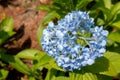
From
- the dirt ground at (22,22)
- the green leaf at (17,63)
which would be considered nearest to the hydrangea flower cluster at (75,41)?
the green leaf at (17,63)

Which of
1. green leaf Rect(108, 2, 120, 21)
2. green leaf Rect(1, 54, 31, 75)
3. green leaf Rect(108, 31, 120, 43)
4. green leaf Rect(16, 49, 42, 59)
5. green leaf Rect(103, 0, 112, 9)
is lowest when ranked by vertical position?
green leaf Rect(1, 54, 31, 75)

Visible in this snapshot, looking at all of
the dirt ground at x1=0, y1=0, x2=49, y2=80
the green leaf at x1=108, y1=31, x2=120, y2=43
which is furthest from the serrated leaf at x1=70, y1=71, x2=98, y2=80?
the dirt ground at x1=0, y1=0, x2=49, y2=80

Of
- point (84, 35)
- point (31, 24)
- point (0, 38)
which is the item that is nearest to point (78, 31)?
point (84, 35)

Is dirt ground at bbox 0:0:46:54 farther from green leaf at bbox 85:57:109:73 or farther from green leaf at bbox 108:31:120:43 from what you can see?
green leaf at bbox 85:57:109:73

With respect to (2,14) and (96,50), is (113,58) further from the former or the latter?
(2,14)

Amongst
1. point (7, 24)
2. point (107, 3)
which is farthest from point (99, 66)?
point (7, 24)

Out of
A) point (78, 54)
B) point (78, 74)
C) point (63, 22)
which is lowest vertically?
point (78, 74)
